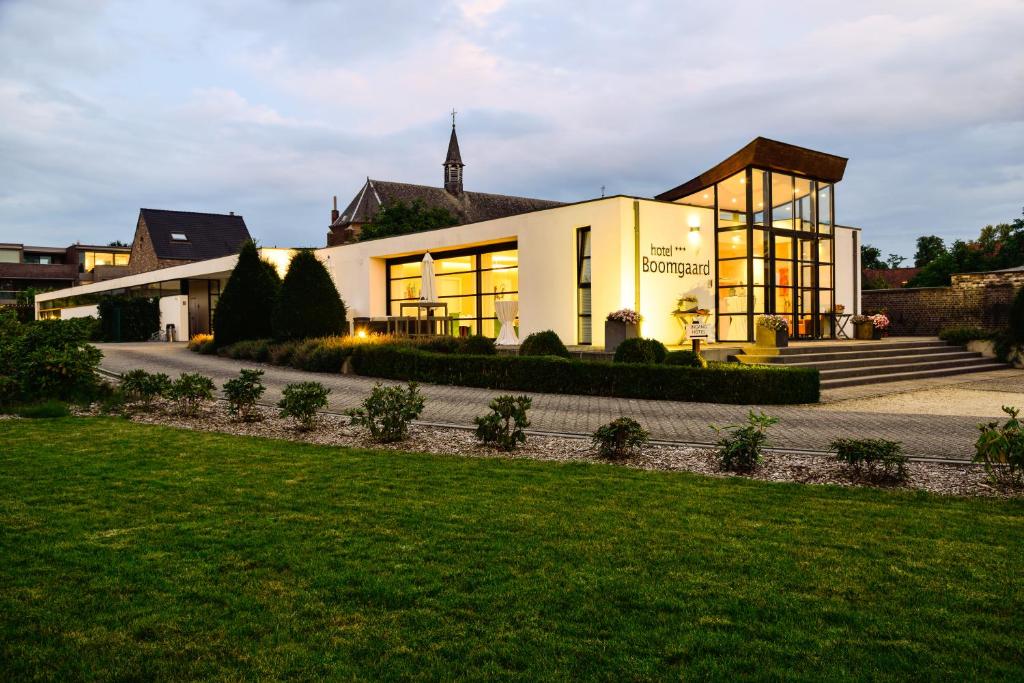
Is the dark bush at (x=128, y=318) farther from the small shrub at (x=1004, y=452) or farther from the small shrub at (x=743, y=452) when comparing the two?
the small shrub at (x=1004, y=452)

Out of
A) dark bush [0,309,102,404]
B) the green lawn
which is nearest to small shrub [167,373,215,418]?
dark bush [0,309,102,404]

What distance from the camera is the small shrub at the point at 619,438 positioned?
20.5 feet

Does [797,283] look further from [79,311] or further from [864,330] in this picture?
[79,311]

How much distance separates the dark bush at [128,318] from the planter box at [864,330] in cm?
2833

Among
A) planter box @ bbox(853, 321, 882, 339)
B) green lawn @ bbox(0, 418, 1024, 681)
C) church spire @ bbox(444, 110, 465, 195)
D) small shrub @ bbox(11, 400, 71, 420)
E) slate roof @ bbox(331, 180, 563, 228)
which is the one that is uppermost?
church spire @ bbox(444, 110, 465, 195)

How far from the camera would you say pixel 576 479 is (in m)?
5.36

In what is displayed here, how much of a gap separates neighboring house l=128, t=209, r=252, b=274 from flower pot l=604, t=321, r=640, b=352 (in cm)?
3137

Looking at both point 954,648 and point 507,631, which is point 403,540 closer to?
point 507,631

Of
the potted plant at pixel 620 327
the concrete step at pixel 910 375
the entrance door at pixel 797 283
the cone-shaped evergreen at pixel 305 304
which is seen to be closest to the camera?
the concrete step at pixel 910 375

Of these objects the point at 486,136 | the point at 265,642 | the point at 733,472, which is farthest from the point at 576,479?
the point at 486,136

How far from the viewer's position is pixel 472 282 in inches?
813

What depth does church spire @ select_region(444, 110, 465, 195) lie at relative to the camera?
169 feet

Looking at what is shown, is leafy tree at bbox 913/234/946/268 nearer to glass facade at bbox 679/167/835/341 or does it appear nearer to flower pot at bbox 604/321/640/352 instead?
glass facade at bbox 679/167/835/341

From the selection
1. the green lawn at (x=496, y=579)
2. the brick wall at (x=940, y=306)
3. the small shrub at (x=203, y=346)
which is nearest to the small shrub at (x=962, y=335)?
the brick wall at (x=940, y=306)
